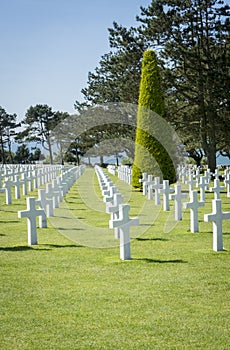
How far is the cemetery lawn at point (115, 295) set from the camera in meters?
4.78

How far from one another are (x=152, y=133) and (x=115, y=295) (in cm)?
1594

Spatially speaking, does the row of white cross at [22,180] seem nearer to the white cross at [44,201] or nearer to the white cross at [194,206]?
the white cross at [44,201]

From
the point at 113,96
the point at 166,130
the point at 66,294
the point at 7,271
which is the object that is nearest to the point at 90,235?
the point at 7,271

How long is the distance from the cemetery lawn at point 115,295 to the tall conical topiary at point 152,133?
11.3 meters

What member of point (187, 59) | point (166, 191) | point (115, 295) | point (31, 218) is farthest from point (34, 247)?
point (187, 59)

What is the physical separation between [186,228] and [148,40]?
19337 mm

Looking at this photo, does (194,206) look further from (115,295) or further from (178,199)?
(115,295)

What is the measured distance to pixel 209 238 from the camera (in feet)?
32.2

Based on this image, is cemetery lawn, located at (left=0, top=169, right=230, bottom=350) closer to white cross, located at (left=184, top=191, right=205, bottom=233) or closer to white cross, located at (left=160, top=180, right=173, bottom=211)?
white cross, located at (left=184, top=191, right=205, bottom=233)

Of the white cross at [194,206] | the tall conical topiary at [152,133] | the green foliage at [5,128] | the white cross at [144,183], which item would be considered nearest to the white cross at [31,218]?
the white cross at [194,206]

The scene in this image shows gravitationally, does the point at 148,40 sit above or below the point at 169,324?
above

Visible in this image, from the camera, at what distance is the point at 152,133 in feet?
71.2

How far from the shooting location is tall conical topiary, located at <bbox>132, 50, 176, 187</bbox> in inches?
843

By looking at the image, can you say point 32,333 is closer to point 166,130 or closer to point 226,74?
point 166,130
